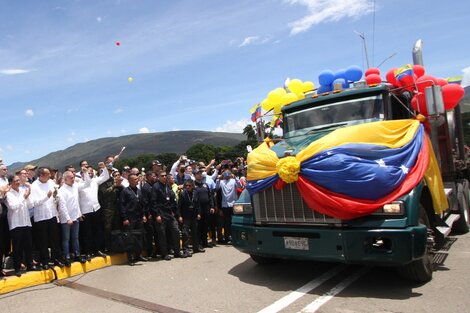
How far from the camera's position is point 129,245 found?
768 centimetres

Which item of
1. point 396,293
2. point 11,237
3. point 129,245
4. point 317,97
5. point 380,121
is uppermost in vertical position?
point 317,97

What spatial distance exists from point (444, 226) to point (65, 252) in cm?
635

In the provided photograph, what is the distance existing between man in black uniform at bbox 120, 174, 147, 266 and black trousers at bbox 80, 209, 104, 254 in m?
0.52

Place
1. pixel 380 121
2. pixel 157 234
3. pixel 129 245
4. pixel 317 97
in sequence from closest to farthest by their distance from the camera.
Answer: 1. pixel 380 121
2. pixel 317 97
3. pixel 129 245
4. pixel 157 234

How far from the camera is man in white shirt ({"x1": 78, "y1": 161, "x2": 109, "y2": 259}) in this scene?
767cm

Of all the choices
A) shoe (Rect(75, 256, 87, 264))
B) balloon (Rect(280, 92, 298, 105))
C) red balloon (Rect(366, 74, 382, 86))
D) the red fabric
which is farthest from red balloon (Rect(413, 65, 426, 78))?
shoe (Rect(75, 256, 87, 264))

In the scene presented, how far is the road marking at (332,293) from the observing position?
15.3 ft

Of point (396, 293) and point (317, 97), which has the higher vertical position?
point (317, 97)

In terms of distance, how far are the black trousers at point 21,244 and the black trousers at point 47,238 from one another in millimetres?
150

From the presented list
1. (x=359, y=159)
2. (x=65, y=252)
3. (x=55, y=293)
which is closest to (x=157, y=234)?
(x=65, y=252)

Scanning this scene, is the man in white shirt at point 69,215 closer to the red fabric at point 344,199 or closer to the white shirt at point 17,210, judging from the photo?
the white shirt at point 17,210

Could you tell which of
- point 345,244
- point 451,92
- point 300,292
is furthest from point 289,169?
point 451,92

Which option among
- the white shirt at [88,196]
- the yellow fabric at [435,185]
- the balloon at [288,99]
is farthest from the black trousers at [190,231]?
the yellow fabric at [435,185]

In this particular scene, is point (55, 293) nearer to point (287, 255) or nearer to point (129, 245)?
point (129, 245)
